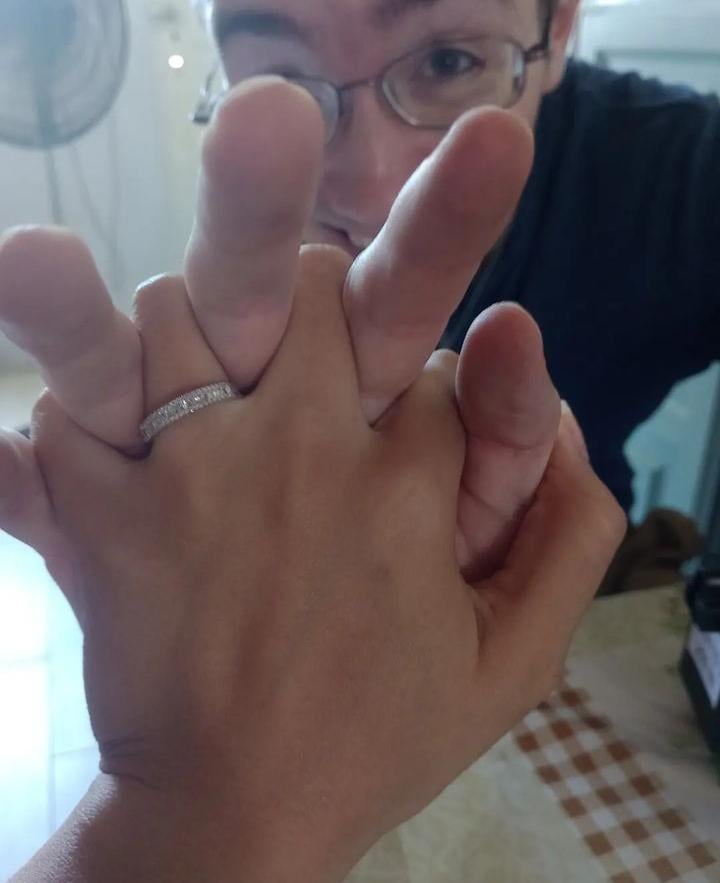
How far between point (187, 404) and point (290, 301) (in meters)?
0.06

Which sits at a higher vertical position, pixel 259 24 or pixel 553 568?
pixel 259 24

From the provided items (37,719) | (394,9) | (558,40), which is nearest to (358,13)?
(394,9)

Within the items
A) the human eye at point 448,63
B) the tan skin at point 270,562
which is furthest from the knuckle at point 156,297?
the human eye at point 448,63

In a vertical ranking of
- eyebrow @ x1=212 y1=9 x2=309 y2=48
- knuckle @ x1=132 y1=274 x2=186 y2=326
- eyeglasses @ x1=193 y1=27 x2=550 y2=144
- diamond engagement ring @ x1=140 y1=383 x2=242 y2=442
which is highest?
eyebrow @ x1=212 y1=9 x2=309 y2=48

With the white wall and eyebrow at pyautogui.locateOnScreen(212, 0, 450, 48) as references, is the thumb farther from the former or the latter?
the white wall

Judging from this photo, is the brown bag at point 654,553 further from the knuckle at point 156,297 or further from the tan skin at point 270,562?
the knuckle at point 156,297

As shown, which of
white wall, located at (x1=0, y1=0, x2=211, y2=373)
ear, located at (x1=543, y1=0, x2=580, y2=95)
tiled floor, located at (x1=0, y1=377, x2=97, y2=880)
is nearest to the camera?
tiled floor, located at (x1=0, y1=377, x2=97, y2=880)

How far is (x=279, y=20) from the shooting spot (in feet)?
2.37

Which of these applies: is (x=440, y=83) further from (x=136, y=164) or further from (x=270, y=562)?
(x=136, y=164)

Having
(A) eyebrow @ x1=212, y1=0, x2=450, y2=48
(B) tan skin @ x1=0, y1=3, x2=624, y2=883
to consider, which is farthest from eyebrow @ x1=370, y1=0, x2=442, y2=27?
(B) tan skin @ x1=0, y1=3, x2=624, y2=883

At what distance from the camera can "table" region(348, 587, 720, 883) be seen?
0.52 meters

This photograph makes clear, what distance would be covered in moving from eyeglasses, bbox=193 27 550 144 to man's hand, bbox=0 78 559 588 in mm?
483

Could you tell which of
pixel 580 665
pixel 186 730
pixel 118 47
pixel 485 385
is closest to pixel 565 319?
pixel 580 665

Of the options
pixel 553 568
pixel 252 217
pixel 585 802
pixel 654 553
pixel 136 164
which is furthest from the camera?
Answer: pixel 136 164
